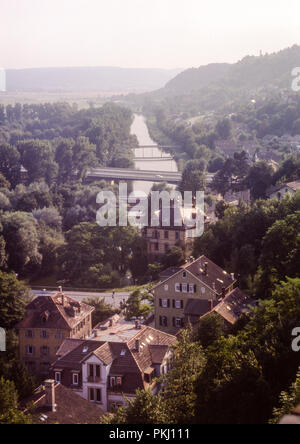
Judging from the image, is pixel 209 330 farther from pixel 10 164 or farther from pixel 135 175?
pixel 10 164

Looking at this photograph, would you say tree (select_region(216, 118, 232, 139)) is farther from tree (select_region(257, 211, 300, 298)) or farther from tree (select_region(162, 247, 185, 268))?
tree (select_region(257, 211, 300, 298))

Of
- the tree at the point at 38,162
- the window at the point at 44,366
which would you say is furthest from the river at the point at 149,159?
the window at the point at 44,366

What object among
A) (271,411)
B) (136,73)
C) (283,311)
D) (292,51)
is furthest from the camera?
(136,73)

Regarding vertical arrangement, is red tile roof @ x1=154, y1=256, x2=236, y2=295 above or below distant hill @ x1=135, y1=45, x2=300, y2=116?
Answer: below

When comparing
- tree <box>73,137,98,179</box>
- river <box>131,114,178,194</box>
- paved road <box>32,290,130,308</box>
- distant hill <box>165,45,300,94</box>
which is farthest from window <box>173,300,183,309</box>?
distant hill <box>165,45,300,94</box>

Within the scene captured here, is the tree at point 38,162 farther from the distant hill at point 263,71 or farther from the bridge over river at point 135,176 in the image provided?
the distant hill at point 263,71

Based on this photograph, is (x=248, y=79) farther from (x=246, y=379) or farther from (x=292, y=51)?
(x=246, y=379)
